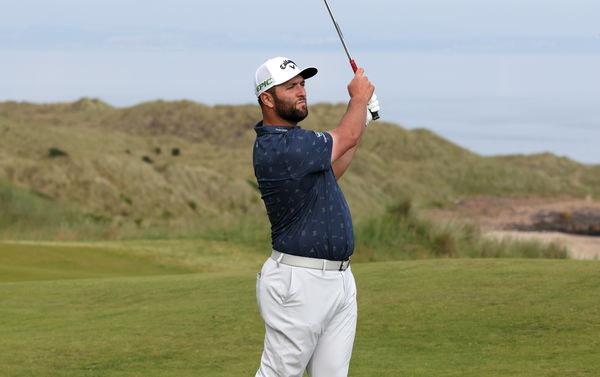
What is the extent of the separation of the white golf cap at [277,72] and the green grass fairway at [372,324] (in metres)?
3.66

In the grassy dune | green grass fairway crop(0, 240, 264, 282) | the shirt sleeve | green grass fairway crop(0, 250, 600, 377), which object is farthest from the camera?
the grassy dune

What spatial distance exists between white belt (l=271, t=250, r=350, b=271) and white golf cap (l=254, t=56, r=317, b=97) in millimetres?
876

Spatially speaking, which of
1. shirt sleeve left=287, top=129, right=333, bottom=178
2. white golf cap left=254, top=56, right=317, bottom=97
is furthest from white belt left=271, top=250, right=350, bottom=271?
white golf cap left=254, top=56, right=317, bottom=97

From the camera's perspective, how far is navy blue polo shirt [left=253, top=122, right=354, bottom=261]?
5.04 meters

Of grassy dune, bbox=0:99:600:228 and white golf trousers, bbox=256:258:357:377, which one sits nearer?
white golf trousers, bbox=256:258:357:377

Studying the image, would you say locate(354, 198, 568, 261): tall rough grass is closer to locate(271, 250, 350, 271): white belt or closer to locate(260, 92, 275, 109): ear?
locate(271, 250, 350, 271): white belt

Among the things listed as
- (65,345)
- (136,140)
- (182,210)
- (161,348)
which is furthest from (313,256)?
(136,140)

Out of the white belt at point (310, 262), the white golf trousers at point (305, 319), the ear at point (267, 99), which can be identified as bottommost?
the white golf trousers at point (305, 319)

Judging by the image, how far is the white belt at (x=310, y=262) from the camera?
5.14m

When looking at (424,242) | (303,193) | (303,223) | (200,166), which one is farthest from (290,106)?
(200,166)

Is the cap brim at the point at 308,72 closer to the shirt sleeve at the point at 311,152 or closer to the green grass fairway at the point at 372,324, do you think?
the shirt sleeve at the point at 311,152

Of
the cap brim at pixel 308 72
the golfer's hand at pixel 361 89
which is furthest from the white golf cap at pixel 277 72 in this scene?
the golfer's hand at pixel 361 89

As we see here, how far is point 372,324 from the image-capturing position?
10219 millimetres

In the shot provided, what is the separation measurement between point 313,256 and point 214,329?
5.38 meters
